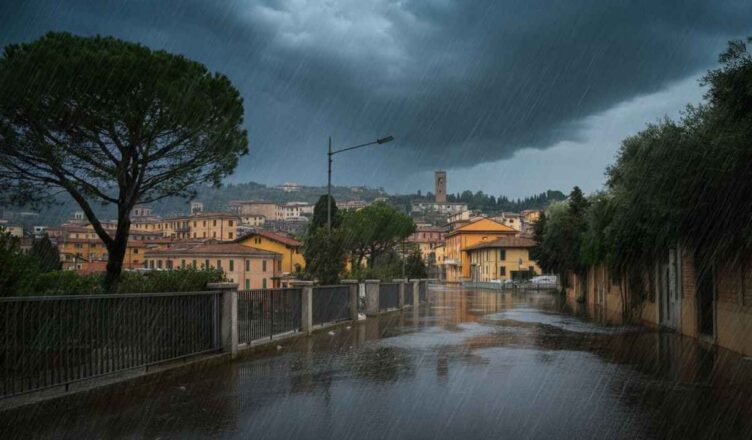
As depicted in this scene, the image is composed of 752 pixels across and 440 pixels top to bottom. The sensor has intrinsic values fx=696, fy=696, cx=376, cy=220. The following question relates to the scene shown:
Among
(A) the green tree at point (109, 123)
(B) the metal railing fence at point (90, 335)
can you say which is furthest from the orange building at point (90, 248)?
(B) the metal railing fence at point (90, 335)

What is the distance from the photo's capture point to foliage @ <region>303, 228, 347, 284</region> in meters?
30.0

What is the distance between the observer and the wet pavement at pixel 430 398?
6.64 metres

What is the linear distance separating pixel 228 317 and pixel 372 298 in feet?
47.5

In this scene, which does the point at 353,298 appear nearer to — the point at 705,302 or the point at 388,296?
the point at 388,296

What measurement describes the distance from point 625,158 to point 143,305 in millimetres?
18420

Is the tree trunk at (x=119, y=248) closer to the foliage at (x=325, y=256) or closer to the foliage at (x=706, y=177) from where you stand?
the foliage at (x=325, y=256)

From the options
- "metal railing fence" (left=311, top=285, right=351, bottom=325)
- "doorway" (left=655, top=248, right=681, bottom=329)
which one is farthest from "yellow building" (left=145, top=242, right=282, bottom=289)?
"doorway" (left=655, top=248, right=681, bottom=329)

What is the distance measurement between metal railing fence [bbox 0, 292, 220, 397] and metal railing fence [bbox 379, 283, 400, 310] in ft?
56.4

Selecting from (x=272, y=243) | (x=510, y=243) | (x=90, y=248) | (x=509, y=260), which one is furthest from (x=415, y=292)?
(x=90, y=248)

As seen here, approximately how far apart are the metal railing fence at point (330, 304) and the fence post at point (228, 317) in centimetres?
598

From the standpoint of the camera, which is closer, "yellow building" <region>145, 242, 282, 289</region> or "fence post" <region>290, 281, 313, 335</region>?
"fence post" <region>290, 281, 313, 335</region>

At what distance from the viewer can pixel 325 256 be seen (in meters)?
29.8

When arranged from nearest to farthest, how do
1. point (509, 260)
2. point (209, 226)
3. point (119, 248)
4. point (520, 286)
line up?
point (119, 248) < point (520, 286) < point (509, 260) < point (209, 226)

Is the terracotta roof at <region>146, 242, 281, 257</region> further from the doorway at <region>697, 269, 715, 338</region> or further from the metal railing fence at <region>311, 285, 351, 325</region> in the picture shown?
the doorway at <region>697, 269, 715, 338</region>
